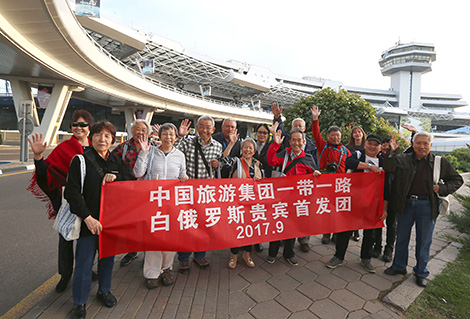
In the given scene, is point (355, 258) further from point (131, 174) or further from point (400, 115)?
point (400, 115)

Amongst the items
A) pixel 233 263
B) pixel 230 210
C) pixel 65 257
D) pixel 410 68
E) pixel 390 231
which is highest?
pixel 410 68

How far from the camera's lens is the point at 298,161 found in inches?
124

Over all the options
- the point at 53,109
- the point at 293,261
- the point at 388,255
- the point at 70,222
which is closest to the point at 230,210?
the point at 293,261

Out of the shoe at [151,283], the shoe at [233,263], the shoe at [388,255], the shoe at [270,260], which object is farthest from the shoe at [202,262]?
the shoe at [388,255]

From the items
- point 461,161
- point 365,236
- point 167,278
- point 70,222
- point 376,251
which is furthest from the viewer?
point 461,161

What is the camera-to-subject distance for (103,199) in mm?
2285

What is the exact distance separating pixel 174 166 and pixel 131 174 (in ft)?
1.56

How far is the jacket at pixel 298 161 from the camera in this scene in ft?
10.3

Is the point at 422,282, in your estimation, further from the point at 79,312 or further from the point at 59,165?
the point at 59,165

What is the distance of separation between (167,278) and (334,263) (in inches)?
80.9

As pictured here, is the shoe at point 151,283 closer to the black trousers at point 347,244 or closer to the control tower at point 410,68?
the black trousers at point 347,244

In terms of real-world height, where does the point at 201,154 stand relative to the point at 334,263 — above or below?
above

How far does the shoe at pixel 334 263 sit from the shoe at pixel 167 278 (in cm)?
191

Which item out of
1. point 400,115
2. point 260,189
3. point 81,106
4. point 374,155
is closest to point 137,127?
point 260,189
